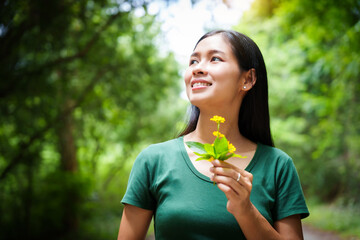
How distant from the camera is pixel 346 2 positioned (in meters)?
4.72

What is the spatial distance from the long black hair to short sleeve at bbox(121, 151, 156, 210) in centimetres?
36

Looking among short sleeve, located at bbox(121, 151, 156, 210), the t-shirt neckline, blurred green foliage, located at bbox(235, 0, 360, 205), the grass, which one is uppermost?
blurred green foliage, located at bbox(235, 0, 360, 205)

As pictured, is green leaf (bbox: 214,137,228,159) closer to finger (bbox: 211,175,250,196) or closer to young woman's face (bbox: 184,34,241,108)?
finger (bbox: 211,175,250,196)

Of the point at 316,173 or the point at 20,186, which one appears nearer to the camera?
the point at 20,186

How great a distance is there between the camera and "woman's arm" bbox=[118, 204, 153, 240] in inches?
59.4

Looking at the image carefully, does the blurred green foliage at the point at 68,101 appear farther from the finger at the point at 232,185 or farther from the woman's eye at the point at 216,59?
the finger at the point at 232,185

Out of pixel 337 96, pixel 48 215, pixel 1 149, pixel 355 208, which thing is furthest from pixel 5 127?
pixel 355 208

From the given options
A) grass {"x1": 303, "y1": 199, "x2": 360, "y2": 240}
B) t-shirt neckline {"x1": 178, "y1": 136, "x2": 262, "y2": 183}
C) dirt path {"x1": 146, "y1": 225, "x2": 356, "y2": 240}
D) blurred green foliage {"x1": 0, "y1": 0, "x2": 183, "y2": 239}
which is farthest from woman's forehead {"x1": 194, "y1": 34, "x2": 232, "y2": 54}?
grass {"x1": 303, "y1": 199, "x2": 360, "y2": 240}

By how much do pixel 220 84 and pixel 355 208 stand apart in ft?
33.8

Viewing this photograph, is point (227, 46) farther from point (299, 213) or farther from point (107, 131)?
point (107, 131)

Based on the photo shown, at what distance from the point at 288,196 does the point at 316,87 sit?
12.4 meters

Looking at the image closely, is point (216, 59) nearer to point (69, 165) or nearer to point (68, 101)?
point (68, 101)

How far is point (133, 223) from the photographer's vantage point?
152 cm

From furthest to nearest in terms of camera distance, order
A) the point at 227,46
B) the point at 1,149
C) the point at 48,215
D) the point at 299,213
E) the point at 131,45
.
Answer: the point at 131,45, the point at 48,215, the point at 1,149, the point at 227,46, the point at 299,213
